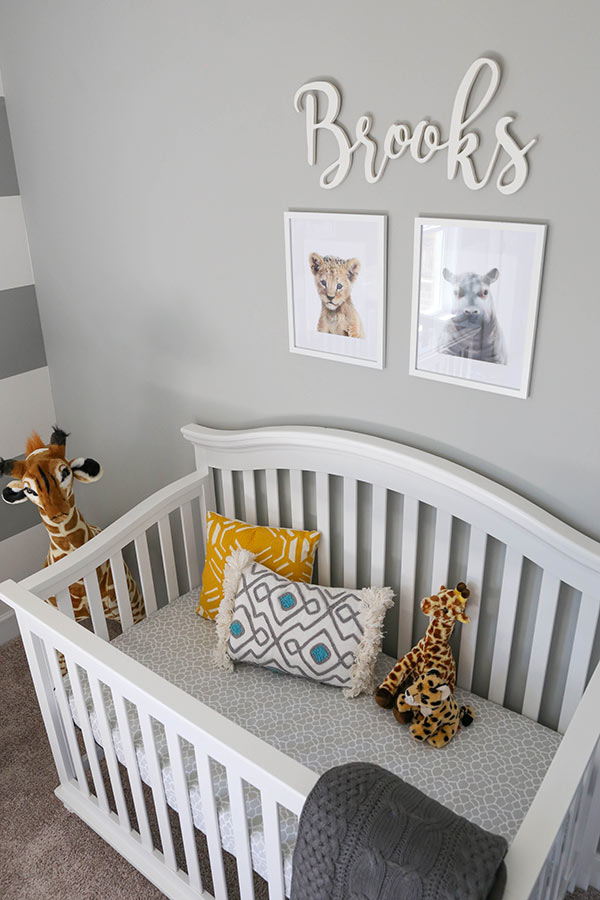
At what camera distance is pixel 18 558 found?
8.52 ft

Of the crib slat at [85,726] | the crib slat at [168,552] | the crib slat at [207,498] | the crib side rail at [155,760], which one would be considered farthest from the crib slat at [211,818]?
the crib slat at [207,498]

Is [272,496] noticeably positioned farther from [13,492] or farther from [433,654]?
[13,492]

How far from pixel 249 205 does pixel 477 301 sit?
2.11 ft

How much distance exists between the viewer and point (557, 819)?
1.07 metres

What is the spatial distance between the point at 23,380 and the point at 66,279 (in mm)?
394

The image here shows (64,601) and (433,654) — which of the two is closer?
(433,654)

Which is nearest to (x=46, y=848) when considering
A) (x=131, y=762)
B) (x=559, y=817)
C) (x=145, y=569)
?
(x=131, y=762)

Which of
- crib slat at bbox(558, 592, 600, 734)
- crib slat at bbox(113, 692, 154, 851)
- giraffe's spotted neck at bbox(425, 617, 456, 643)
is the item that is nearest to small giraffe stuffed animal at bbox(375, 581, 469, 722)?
A: giraffe's spotted neck at bbox(425, 617, 456, 643)

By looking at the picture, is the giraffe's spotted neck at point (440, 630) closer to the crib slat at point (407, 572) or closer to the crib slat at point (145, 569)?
the crib slat at point (407, 572)

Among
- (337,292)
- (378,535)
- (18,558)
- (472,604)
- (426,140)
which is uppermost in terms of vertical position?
(426,140)

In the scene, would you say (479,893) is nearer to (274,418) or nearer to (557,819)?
(557,819)

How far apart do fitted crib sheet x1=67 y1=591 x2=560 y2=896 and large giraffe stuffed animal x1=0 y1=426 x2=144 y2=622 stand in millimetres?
326

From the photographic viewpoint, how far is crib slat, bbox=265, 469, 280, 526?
200 cm

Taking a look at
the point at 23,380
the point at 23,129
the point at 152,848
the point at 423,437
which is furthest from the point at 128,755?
the point at 23,129
